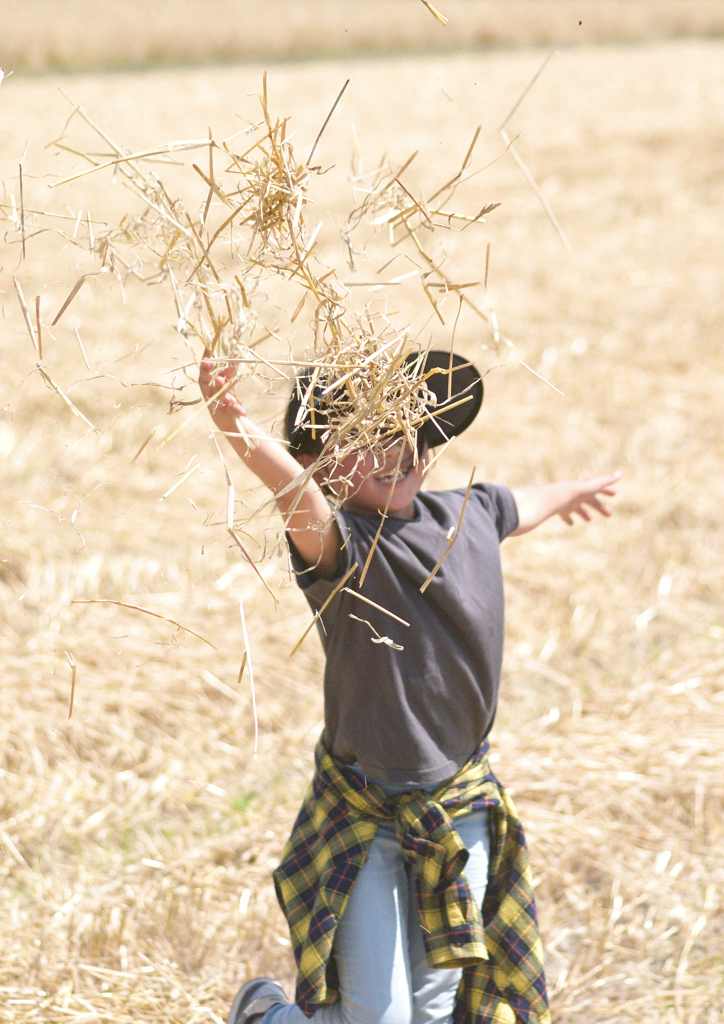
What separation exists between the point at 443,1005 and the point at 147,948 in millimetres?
771

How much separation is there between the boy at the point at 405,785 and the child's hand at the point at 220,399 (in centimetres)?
8

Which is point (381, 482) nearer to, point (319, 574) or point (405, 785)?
point (319, 574)

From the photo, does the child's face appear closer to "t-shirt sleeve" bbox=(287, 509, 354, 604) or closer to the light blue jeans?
"t-shirt sleeve" bbox=(287, 509, 354, 604)

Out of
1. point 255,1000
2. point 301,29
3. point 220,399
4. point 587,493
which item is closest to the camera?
point 220,399

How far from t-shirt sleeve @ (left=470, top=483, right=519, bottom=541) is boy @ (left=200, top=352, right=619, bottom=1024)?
0.34 feet

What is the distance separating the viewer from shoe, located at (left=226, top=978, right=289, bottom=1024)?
1.99m

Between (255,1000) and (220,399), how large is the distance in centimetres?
119

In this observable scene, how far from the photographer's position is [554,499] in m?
2.22

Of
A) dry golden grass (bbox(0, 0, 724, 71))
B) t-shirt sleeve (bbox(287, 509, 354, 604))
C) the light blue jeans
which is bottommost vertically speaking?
the light blue jeans

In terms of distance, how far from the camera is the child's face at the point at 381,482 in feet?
5.96

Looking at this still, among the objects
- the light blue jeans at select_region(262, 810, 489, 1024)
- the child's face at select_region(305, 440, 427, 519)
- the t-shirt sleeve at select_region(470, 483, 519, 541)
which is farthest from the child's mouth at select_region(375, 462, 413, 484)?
the light blue jeans at select_region(262, 810, 489, 1024)

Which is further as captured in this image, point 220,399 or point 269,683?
point 269,683

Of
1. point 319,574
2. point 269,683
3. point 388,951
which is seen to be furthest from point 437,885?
point 269,683

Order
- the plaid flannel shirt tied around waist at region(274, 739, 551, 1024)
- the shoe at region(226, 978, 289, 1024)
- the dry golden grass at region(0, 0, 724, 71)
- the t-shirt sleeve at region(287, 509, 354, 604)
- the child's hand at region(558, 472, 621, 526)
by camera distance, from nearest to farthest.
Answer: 1. the t-shirt sleeve at region(287, 509, 354, 604)
2. the plaid flannel shirt tied around waist at region(274, 739, 551, 1024)
3. the shoe at region(226, 978, 289, 1024)
4. the child's hand at region(558, 472, 621, 526)
5. the dry golden grass at region(0, 0, 724, 71)
